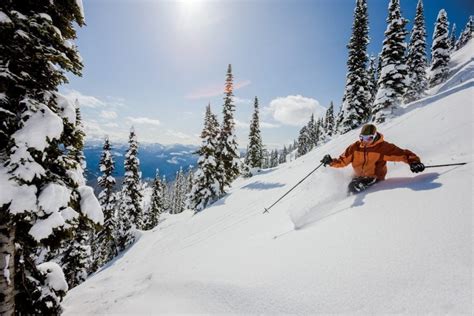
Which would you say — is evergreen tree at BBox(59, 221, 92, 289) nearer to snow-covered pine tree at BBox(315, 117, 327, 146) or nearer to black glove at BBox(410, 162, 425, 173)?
black glove at BBox(410, 162, 425, 173)

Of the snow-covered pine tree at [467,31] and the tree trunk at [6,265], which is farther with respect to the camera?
the snow-covered pine tree at [467,31]

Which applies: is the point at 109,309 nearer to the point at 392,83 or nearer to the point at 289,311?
the point at 289,311

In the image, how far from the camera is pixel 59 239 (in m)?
5.99

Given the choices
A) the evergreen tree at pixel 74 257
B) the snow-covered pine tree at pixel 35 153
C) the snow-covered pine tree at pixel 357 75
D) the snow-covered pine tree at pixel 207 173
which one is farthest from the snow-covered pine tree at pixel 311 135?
the snow-covered pine tree at pixel 35 153

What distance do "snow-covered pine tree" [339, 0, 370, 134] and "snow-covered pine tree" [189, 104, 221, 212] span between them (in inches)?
672

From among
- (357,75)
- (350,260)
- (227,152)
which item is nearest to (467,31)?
(357,75)

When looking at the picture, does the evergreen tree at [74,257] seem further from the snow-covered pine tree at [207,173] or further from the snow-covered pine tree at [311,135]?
the snow-covered pine tree at [311,135]

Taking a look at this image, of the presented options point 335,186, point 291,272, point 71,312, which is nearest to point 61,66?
point 71,312

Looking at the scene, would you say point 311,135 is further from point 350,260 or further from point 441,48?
point 350,260

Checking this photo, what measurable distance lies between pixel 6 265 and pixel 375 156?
27.9 feet

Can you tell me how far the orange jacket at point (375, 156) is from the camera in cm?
636

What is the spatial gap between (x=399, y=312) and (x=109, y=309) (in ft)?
19.8

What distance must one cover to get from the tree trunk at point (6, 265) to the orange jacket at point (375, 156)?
26.2ft

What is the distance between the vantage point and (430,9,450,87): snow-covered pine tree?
4088cm
